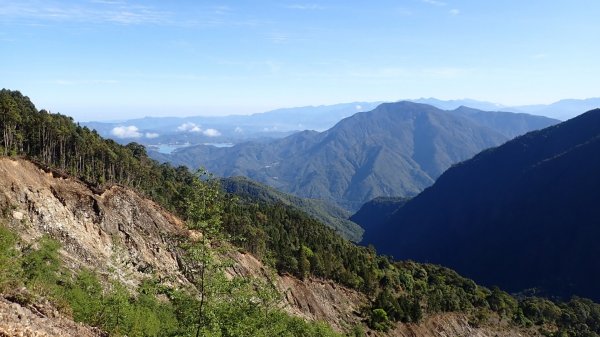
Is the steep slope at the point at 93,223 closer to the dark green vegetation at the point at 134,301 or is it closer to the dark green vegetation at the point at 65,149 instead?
the dark green vegetation at the point at 65,149

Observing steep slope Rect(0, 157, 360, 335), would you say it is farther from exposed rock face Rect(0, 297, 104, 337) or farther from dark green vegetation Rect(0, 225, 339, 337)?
exposed rock face Rect(0, 297, 104, 337)

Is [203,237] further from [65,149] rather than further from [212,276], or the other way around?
[65,149]

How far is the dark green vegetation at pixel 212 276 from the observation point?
67.6ft

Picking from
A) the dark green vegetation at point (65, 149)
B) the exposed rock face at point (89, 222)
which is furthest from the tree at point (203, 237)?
the dark green vegetation at point (65, 149)

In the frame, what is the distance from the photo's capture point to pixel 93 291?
116 feet

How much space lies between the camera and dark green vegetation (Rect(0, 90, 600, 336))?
20594 millimetres

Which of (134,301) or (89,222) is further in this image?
(89,222)

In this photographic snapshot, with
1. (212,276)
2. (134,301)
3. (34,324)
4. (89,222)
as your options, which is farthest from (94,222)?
(212,276)

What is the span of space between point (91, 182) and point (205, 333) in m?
45.5

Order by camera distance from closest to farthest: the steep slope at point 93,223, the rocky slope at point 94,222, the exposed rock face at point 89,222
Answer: the steep slope at point 93,223, the rocky slope at point 94,222, the exposed rock face at point 89,222

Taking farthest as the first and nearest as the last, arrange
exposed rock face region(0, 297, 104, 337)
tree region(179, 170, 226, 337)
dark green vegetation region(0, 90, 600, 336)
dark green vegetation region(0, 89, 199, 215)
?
dark green vegetation region(0, 89, 199, 215) → dark green vegetation region(0, 90, 600, 336) → tree region(179, 170, 226, 337) → exposed rock face region(0, 297, 104, 337)

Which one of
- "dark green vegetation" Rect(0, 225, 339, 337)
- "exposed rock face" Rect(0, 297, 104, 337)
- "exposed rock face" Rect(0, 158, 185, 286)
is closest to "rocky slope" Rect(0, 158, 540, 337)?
"exposed rock face" Rect(0, 158, 185, 286)

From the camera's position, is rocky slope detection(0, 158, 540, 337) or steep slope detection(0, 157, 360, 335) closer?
steep slope detection(0, 157, 360, 335)

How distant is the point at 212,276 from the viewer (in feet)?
67.4
